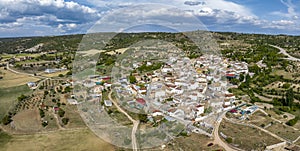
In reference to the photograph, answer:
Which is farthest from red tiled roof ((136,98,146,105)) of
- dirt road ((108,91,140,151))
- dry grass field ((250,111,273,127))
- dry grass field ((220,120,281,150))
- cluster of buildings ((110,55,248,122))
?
dry grass field ((250,111,273,127))

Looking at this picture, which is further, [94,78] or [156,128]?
[94,78]

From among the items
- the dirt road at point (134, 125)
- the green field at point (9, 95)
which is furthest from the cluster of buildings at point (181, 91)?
the green field at point (9, 95)

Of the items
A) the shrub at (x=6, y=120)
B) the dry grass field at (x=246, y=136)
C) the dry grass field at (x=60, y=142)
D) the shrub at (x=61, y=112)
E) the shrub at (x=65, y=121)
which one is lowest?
the dry grass field at (x=60, y=142)

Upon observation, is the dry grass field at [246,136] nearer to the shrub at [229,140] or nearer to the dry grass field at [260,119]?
the shrub at [229,140]

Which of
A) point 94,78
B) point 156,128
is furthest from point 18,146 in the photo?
point 94,78

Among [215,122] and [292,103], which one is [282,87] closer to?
[292,103]

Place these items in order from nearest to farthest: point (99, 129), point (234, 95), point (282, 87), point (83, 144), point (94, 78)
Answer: point (83, 144) → point (99, 129) → point (234, 95) → point (282, 87) → point (94, 78)
